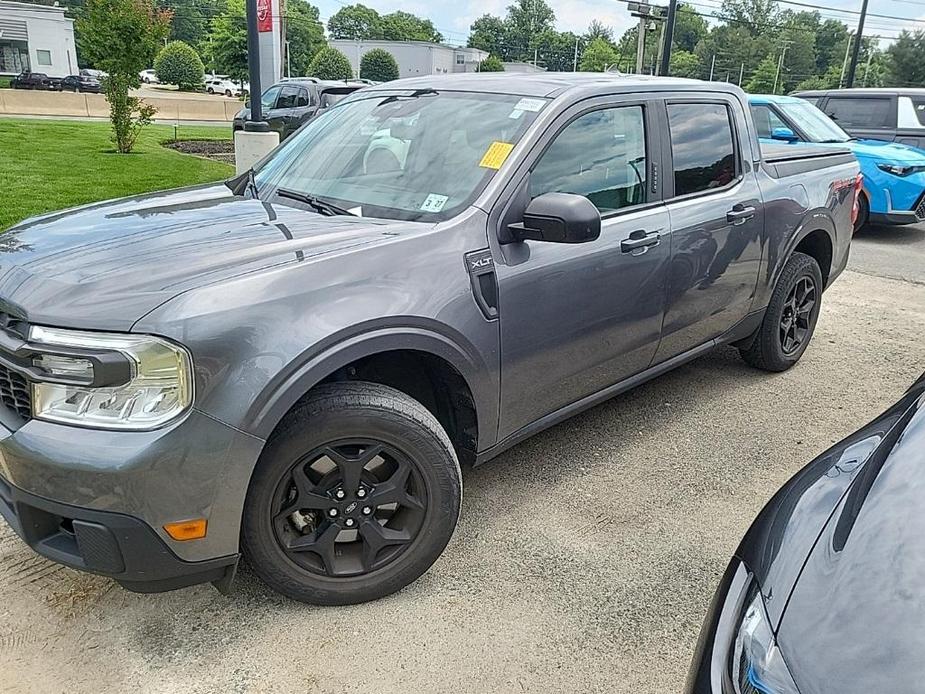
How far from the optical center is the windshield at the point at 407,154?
3021mm

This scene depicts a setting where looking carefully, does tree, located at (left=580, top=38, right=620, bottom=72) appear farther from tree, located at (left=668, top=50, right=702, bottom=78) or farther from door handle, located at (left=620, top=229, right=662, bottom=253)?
door handle, located at (left=620, top=229, right=662, bottom=253)

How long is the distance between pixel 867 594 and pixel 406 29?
11367cm

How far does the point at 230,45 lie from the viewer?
2329 inches

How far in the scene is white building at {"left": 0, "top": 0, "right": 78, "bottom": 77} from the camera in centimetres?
5447

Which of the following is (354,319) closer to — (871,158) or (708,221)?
(708,221)

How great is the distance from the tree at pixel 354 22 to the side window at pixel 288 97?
314 ft

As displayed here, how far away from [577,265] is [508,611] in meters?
1.38

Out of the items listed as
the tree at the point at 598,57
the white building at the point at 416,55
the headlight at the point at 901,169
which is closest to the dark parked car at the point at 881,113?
the headlight at the point at 901,169

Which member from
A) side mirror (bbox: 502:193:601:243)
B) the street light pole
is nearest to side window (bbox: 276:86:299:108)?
the street light pole

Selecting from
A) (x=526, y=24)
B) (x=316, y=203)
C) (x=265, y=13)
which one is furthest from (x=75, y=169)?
(x=526, y=24)

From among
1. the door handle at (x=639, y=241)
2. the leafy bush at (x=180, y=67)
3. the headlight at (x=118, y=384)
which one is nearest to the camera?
the headlight at (x=118, y=384)

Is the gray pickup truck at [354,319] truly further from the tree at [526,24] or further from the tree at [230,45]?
the tree at [526,24]

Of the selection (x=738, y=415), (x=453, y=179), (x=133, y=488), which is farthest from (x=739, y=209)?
(x=133, y=488)

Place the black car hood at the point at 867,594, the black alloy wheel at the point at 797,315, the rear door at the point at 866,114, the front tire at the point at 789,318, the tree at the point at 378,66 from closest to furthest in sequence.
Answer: the black car hood at the point at 867,594
the front tire at the point at 789,318
the black alloy wheel at the point at 797,315
the rear door at the point at 866,114
the tree at the point at 378,66
